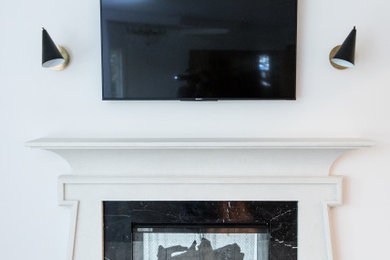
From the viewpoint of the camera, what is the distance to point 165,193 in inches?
61.7

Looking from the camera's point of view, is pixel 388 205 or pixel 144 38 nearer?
pixel 144 38

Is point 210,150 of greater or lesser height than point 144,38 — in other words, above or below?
below

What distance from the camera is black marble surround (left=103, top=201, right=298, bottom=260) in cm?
159

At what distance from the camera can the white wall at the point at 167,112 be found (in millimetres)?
1564

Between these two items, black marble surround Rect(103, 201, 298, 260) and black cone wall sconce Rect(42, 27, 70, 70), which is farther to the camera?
black marble surround Rect(103, 201, 298, 260)

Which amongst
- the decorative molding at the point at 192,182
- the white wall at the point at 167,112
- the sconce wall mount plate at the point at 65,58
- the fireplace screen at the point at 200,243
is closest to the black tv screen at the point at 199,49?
the white wall at the point at 167,112

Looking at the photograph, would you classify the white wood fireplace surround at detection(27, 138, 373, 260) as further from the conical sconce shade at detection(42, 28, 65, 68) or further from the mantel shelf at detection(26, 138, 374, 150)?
the conical sconce shade at detection(42, 28, 65, 68)

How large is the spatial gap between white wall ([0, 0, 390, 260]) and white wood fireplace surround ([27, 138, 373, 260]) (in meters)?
0.10

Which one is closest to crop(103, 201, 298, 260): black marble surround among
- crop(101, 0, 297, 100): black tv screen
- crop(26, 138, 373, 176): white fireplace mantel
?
crop(26, 138, 373, 176): white fireplace mantel

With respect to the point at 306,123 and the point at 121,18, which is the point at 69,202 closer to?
the point at 121,18

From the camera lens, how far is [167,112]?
62.4 inches

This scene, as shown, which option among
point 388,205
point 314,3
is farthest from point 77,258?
point 314,3

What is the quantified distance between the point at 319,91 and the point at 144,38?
90 centimetres

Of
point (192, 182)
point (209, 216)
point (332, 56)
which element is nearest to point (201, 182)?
point (192, 182)
